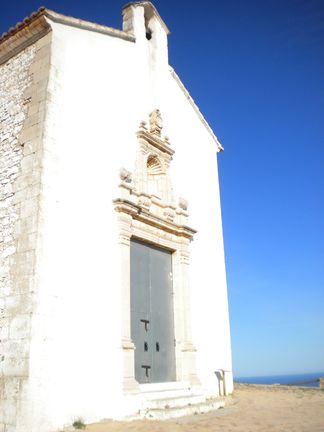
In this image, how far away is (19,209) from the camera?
6262 mm

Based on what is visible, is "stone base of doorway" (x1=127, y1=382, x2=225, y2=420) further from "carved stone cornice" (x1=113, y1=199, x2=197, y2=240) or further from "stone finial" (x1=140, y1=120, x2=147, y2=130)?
"stone finial" (x1=140, y1=120, x2=147, y2=130)

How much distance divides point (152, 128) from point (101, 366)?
500 cm

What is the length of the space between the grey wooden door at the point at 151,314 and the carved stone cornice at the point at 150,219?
0.45m

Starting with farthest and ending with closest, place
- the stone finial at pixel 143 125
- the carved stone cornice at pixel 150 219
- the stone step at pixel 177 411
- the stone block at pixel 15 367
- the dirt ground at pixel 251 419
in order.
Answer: the stone finial at pixel 143 125 → the carved stone cornice at pixel 150 219 → the stone step at pixel 177 411 → the dirt ground at pixel 251 419 → the stone block at pixel 15 367

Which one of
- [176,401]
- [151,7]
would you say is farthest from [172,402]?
[151,7]

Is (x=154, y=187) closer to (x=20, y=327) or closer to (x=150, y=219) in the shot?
(x=150, y=219)

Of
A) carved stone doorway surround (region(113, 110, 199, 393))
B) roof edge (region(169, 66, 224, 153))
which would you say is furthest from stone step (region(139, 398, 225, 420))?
roof edge (region(169, 66, 224, 153))

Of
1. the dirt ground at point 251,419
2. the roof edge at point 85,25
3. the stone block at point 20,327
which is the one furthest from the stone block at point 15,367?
the roof edge at point 85,25

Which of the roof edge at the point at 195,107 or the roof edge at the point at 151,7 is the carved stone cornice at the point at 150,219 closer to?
the roof edge at the point at 195,107

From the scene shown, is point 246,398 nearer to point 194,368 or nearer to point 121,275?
point 194,368

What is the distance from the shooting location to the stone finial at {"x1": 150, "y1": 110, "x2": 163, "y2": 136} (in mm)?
9086

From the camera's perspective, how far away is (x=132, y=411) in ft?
21.1

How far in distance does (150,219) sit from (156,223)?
0.23 metres

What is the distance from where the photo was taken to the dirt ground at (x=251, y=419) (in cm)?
560
